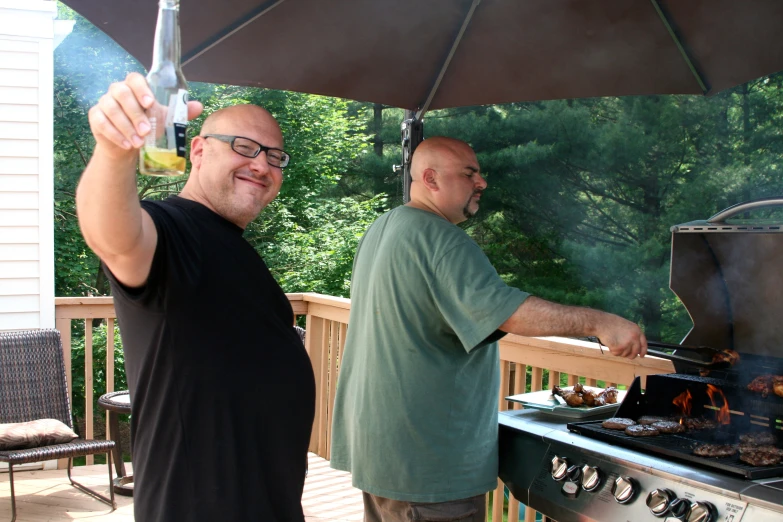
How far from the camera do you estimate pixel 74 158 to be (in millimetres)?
12039

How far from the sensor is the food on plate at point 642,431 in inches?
80.7

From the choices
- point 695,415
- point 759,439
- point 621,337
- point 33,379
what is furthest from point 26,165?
point 759,439

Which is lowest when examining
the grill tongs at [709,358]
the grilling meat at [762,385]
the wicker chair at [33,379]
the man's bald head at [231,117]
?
the wicker chair at [33,379]

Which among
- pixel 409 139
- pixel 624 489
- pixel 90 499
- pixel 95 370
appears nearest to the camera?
pixel 624 489

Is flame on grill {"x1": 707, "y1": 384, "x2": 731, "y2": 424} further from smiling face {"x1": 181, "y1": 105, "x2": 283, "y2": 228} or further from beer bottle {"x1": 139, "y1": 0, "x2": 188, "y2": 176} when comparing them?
beer bottle {"x1": 139, "y1": 0, "x2": 188, "y2": 176}

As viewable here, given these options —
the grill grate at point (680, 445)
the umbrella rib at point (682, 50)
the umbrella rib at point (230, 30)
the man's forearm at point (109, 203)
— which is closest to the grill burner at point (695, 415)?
the grill grate at point (680, 445)

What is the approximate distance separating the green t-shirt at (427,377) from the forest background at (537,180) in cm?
777

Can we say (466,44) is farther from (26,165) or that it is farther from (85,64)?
(85,64)

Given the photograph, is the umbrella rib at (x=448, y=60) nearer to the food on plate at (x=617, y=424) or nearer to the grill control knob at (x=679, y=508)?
the food on plate at (x=617, y=424)

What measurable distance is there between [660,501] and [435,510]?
651 millimetres

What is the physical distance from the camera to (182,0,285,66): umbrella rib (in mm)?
2325

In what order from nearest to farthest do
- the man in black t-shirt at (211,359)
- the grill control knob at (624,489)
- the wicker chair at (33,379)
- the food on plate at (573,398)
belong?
the man in black t-shirt at (211,359) < the grill control knob at (624,489) < the food on plate at (573,398) < the wicker chair at (33,379)

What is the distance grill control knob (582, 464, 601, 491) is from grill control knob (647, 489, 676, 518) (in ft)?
0.52

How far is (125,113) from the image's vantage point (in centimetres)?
94
